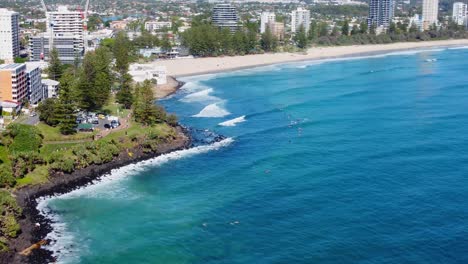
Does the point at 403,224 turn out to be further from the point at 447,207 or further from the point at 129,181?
the point at 129,181

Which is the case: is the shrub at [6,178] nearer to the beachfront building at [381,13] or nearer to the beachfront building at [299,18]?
the beachfront building at [299,18]

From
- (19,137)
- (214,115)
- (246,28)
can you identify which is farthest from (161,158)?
(246,28)

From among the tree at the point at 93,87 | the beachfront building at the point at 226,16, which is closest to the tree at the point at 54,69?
the tree at the point at 93,87

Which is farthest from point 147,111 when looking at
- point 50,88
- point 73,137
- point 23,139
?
point 50,88

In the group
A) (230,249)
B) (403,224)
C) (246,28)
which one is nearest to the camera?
(230,249)

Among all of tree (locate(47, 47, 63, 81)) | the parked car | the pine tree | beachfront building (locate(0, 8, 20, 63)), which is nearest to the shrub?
the pine tree

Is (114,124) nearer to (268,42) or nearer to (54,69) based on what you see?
(54,69)
